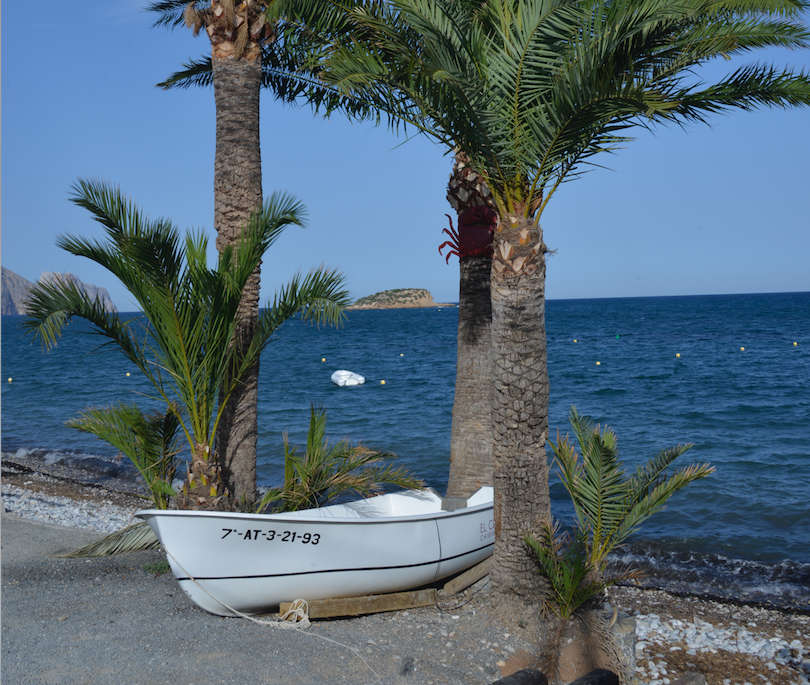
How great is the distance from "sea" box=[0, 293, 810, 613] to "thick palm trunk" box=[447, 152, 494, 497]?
184cm

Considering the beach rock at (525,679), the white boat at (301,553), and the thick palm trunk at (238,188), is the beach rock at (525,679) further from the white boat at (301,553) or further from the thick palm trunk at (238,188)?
the thick palm trunk at (238,188)

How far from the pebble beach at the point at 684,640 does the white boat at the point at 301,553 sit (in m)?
0.44

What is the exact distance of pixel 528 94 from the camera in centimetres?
534

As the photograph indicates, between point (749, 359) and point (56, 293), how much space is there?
3590cm

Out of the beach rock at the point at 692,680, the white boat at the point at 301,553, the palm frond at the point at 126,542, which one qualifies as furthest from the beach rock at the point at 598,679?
the palm frond at the point at 126,542

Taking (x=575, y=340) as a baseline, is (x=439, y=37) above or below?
above

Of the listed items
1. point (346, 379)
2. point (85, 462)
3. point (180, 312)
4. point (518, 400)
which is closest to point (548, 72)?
point (518, 400)

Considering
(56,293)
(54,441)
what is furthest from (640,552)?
(54,441)

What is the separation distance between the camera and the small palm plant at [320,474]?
6.54 m

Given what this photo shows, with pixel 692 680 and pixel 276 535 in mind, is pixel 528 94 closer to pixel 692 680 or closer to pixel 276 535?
pixel 276 535

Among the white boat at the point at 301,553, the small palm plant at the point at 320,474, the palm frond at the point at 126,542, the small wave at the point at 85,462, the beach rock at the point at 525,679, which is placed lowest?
the small wave at the point at 85,462

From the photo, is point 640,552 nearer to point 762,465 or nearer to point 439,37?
point 762,465

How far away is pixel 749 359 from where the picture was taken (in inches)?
1344

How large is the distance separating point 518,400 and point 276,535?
7.90 ft
